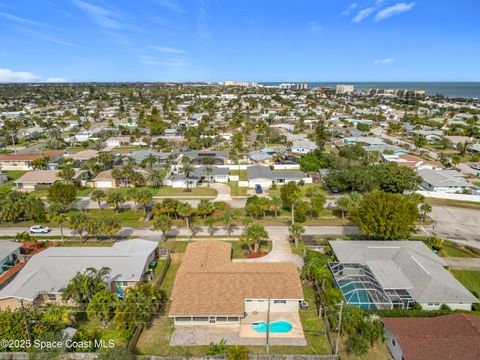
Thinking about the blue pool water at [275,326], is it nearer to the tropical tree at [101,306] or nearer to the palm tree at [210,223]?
the tropical tree at [101,306]

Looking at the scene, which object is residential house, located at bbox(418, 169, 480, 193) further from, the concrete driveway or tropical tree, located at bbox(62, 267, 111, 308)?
tropical tree, located at bbox(62, 267, 111, 308)

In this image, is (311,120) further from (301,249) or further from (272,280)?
(272,280)

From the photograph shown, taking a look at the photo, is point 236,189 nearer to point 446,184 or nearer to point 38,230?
point 38,230

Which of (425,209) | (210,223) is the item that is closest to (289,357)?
(210,223)

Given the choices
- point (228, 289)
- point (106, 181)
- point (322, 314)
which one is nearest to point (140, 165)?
point (106, 181)

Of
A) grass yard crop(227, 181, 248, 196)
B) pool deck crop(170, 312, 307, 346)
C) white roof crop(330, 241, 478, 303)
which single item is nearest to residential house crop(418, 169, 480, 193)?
white roof crop(330, 241, 478, 303)

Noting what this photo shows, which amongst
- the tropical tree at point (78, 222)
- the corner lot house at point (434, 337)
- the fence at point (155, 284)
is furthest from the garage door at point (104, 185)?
the corner lot house at point (434, 337)
